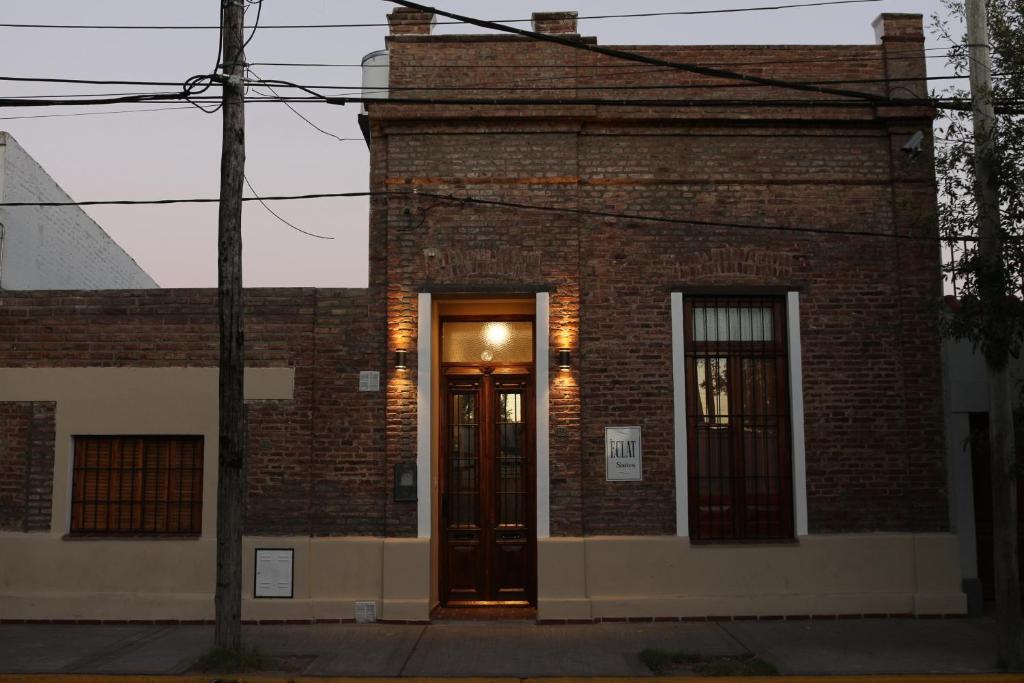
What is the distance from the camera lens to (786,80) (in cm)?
1070

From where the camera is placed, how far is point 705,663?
8109 millimetres

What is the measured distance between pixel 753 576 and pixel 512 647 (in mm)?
2950

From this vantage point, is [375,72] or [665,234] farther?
[375,72]

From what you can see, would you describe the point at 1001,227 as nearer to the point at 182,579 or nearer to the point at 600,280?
the point at 600,280

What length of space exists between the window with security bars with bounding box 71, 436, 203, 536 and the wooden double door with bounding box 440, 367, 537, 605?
2884 millimetres

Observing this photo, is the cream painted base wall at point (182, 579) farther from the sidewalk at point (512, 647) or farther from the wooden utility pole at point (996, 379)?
the wooden utility pole at point (996, 379)

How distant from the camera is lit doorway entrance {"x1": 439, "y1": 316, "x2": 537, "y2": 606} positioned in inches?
418

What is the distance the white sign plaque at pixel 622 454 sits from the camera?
10.2 meters

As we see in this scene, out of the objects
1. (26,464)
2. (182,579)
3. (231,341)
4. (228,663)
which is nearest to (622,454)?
(231,341)

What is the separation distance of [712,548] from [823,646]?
1654mm

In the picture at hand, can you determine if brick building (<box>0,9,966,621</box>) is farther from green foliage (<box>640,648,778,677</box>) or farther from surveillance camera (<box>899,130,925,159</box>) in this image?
green foliage (<box>640,648,778,677</box>)

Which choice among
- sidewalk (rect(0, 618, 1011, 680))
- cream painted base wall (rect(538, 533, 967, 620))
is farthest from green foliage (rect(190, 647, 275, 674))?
cream painted base wall (rect(538, 533, 967, 620))

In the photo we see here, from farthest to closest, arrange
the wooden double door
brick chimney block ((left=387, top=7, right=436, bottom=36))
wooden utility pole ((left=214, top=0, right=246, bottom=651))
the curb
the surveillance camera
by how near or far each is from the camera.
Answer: brick chimney block ((left=387, top=7, right=436, bottom=36)), the wooden double door, the surveillance camera, wooden utility pole ((left=214, top=0, right=246, bottom=651)), the curb

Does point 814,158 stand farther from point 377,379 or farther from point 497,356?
point 377,379
